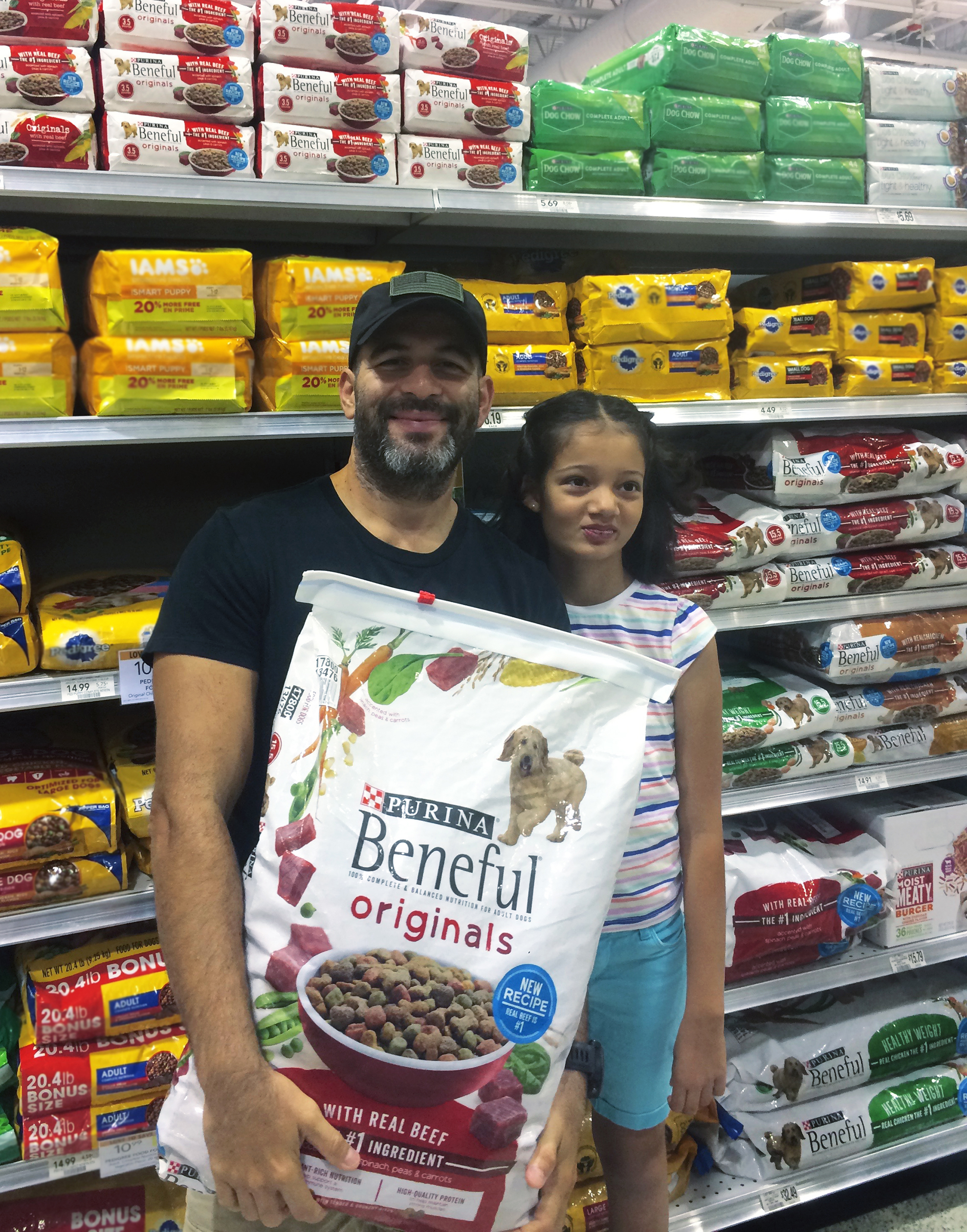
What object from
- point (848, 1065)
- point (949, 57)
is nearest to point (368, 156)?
point (848, 1065)

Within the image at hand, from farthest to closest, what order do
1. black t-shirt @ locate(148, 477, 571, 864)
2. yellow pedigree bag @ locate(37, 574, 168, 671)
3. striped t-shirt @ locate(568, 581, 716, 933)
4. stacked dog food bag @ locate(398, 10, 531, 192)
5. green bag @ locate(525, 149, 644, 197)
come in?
green bag @ locate(525, 149, 644, 197)
stacked dog food bag @ locate(398, 10, 531, 192)
yellow pedigree bag @ locate(37, 574, 168, 671)
striped t-shirt @ locate(568, 581, 716, 933)
black t-shirt @ locate(148, 477, 571, 864)

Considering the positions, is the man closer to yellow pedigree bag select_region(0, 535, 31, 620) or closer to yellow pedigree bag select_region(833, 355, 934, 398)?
yellow pedigree bag select_region(0, 535, 31, 620)

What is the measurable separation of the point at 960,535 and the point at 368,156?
6.16ft

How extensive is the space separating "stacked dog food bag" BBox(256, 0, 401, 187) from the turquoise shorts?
4.79 feet

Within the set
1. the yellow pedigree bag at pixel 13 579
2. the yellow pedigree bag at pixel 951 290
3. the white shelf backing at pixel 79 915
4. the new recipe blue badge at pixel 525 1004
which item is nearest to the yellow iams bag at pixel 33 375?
the yellow pedigree bag at pixel 13 579

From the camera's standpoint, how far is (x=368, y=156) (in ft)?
5.54

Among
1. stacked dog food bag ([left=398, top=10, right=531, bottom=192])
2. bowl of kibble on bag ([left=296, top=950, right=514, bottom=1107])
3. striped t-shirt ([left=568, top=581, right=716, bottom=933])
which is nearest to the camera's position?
bowl of kibble on bag ([left=296, top=950, right=514, bottom=1107])

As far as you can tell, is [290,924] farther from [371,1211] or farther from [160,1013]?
[160,1013]

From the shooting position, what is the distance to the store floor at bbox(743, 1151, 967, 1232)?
2141 millimetres

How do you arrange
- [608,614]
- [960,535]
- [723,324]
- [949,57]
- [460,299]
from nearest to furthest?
[460,299], [608,614], [723,324], [960,535], [949,57]

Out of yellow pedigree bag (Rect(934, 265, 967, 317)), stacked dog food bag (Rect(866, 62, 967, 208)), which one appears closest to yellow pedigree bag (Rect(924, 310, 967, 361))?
yellow pedigree bag (Rect(934, 265, 967, 317))

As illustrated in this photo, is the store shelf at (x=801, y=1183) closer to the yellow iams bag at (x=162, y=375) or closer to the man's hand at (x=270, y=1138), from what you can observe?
the man's hand at (x=270, y=1138)

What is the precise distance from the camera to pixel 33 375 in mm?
1514

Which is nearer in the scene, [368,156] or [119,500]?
[368,156]
